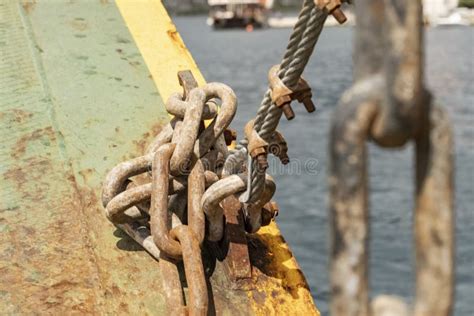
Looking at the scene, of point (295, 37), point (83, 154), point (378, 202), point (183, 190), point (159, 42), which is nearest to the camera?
point (295, 37)

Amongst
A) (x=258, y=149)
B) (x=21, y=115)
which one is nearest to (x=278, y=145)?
(x=258, y=149)

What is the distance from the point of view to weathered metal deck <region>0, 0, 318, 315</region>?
141 centimetres

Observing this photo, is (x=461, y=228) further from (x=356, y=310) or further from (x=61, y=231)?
(x=356, y=310)

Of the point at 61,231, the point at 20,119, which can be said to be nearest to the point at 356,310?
the point at 61,231

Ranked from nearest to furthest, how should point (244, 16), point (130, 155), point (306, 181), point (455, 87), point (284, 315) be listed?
point (284, 315) < point (130, 155) < point (306, 181) < point (455, 87) < point (244, 16)

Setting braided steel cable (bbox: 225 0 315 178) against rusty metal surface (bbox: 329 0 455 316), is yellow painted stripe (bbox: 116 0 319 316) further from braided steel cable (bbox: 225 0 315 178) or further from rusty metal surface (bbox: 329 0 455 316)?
rusty metal surface (bbox: 329 0 455 316)

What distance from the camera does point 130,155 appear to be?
1.69m

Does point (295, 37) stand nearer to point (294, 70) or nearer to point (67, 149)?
point (294, 70)

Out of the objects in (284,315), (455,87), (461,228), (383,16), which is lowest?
(455,87)

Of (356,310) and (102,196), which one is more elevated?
(356,310)

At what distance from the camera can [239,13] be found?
50.6 metres

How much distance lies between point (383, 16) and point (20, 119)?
1.34 m

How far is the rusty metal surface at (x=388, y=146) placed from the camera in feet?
1.85

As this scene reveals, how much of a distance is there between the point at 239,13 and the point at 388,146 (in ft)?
167
